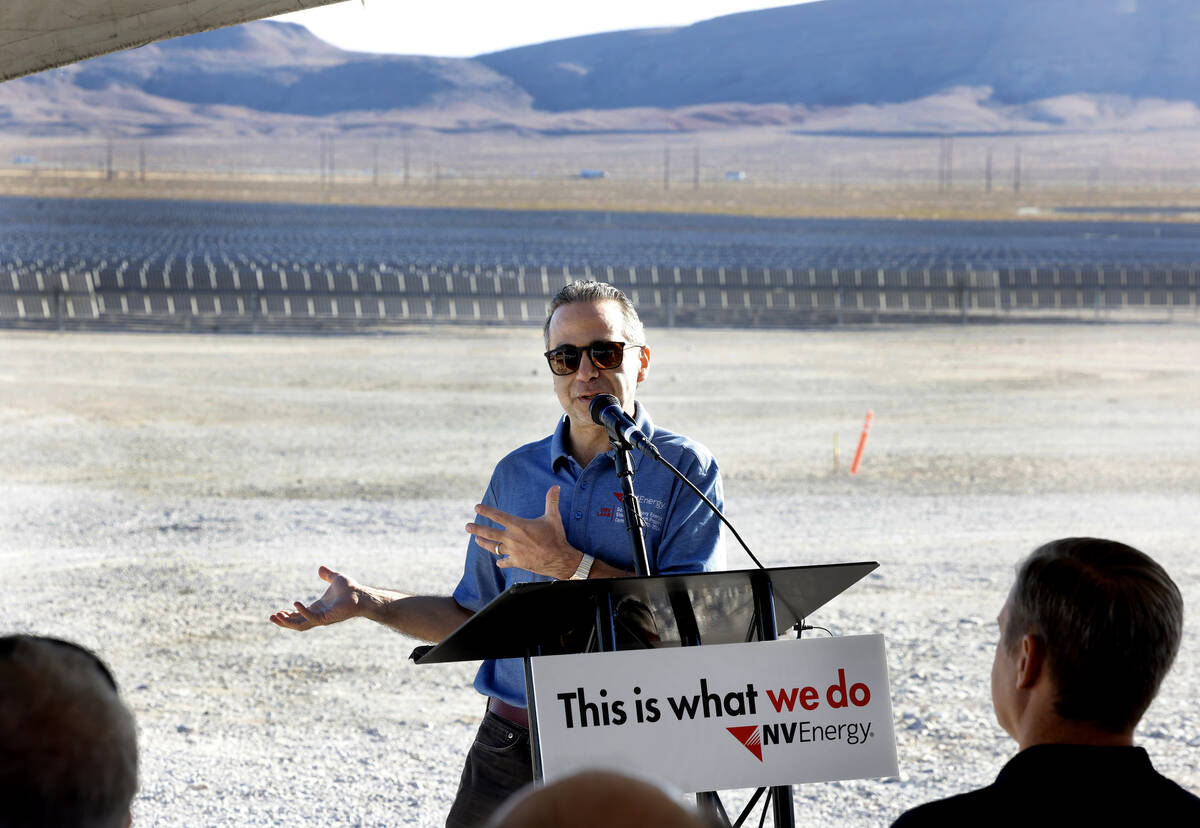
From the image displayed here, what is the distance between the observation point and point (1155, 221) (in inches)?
5876

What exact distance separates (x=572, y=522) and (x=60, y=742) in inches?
83.6

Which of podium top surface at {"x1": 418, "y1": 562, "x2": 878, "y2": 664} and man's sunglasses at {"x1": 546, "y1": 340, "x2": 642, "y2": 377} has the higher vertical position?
man's sunglasses at {"x1": 546, "y1": 340, "x2": 642, "y2": 377}

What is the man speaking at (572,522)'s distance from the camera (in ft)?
12.1

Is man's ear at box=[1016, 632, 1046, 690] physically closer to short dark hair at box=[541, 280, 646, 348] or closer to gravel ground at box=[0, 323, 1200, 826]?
short dark hair at box=[541, 280, 646, 348]

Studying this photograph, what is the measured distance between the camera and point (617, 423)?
3402mm

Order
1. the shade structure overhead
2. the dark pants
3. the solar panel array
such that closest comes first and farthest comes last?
1. the dark pants
2. the shade structure overhead
3. the solar panel array

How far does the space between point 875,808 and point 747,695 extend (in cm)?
448

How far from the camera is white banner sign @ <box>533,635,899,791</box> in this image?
114 inches

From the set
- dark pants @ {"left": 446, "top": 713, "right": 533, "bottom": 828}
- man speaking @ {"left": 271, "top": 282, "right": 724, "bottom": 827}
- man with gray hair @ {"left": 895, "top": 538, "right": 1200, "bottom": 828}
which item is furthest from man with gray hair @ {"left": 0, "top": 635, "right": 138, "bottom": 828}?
dark pants @ {"left": 446, "top": 713, "right": 533, "bottom": 828}

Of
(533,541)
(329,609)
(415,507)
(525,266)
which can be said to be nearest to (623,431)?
(533,541)

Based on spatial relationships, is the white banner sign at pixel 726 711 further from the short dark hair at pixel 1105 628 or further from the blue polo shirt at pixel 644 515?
the blue polo shirt at pixel 644 515

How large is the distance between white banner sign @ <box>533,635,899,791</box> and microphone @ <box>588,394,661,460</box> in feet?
1.78

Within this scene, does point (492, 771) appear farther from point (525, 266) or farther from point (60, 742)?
point (525, 266)

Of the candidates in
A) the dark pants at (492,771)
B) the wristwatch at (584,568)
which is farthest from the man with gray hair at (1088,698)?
the dark pants at (492,771)
